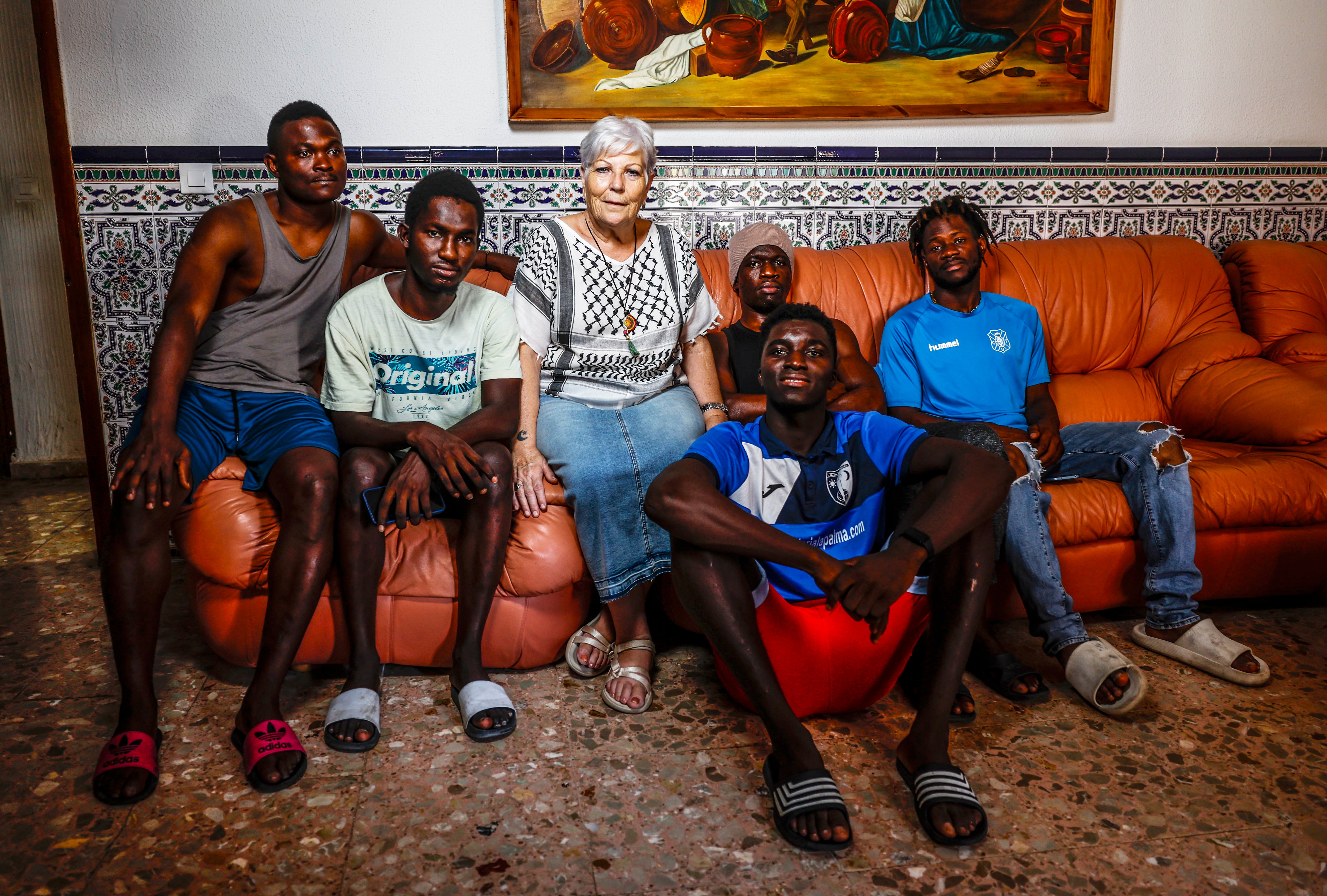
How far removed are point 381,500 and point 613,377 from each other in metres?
0.69

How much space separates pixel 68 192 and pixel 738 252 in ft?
7.20

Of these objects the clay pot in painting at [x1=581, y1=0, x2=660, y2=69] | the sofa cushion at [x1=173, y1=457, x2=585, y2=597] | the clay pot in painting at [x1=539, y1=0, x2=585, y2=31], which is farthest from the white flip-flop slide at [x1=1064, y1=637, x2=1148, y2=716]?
the clay pot in painting at [x1=539, y1=0, x2=585, y2=31]

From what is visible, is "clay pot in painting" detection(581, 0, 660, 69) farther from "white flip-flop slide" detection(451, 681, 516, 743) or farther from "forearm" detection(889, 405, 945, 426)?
"white flip-flop slide" detection(451, 681, 516, 743)

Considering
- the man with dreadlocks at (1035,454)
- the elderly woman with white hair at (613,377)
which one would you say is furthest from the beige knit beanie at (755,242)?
the man with dreadlocks at (1035,454)

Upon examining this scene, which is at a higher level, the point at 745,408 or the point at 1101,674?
the point at 745,408

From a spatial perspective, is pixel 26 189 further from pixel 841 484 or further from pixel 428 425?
pixel 841 484

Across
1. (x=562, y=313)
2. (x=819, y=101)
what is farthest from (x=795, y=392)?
(x=819, y=101)

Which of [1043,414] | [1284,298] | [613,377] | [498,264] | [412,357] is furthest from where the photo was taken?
[1284,298]

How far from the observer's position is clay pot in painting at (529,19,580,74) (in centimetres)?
284

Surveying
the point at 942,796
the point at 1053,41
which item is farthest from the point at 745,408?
the point at 1053,41

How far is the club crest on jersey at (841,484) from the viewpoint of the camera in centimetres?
169

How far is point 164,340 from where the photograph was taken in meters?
1.85

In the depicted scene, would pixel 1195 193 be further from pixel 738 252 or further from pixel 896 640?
pixel 896 640

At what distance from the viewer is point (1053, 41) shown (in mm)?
3055
